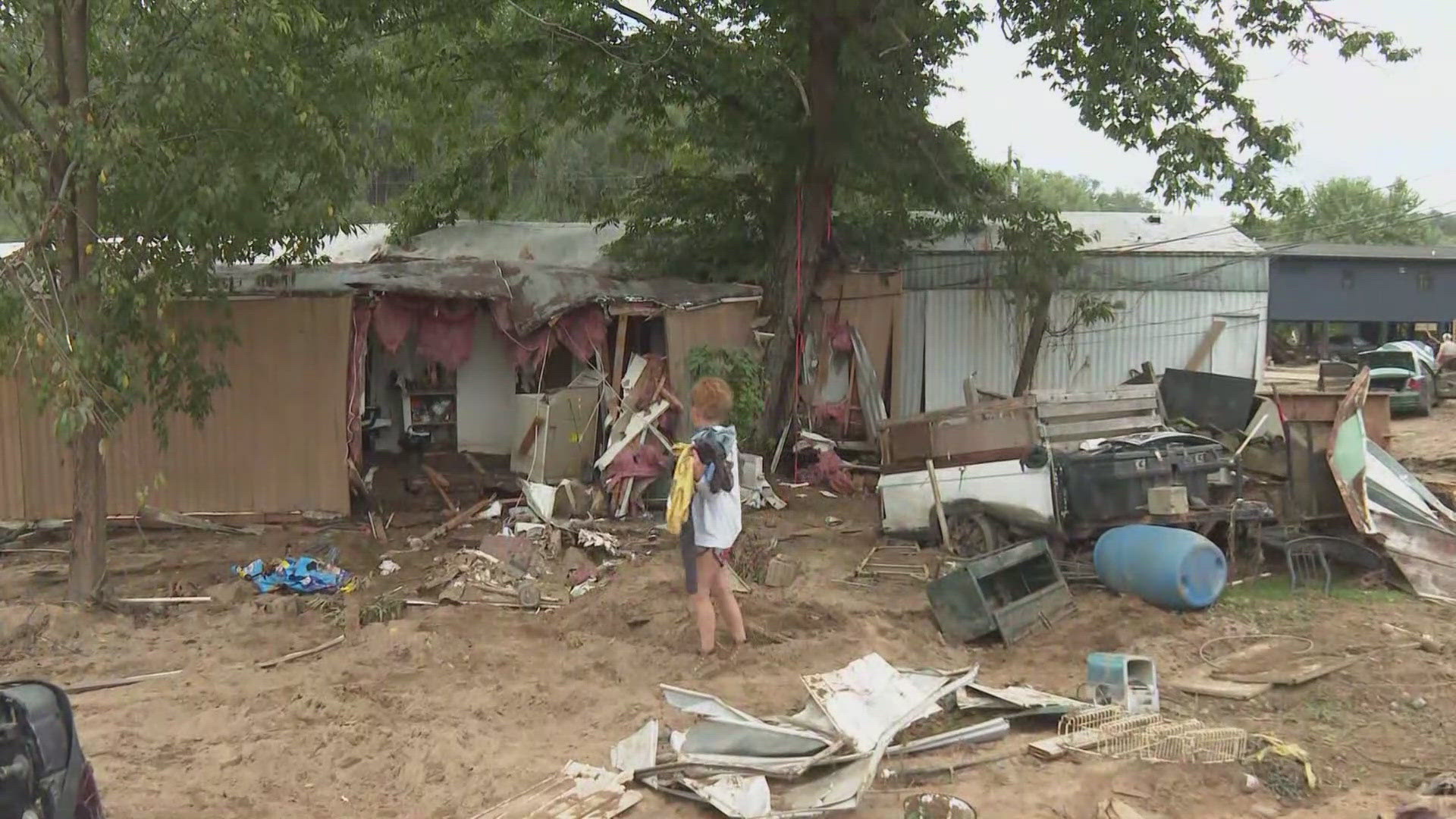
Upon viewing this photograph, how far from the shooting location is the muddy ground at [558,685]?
14.9ft

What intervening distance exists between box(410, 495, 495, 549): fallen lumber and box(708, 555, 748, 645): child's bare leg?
4062 millimetres

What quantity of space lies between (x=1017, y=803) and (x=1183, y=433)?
17.0ft

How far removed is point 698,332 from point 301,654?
6.14 meters

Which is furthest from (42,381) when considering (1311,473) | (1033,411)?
(1311,473)

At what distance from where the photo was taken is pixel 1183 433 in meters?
8.66

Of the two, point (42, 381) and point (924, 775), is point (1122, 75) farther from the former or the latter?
point (42, 381)

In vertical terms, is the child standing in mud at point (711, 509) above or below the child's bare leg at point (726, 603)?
above

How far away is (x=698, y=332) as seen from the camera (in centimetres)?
1166

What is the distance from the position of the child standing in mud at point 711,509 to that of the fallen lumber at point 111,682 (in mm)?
3145

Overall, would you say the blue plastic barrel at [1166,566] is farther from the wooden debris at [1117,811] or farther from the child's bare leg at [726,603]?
the wooden debris at [1117,811]

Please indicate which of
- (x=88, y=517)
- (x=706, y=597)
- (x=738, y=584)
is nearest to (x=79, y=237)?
(x=88, y=517)

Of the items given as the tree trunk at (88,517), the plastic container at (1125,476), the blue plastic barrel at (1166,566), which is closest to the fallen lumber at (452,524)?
the tree trunk at (88,517)

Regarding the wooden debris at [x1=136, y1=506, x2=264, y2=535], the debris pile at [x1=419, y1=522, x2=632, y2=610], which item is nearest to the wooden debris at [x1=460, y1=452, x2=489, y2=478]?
the debris pile at [x1=419, y1=522, x2=632, y2=610]

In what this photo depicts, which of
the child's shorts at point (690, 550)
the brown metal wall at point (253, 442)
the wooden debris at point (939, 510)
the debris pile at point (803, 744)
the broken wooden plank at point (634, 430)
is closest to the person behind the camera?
the debris pile at point (803, 744)
